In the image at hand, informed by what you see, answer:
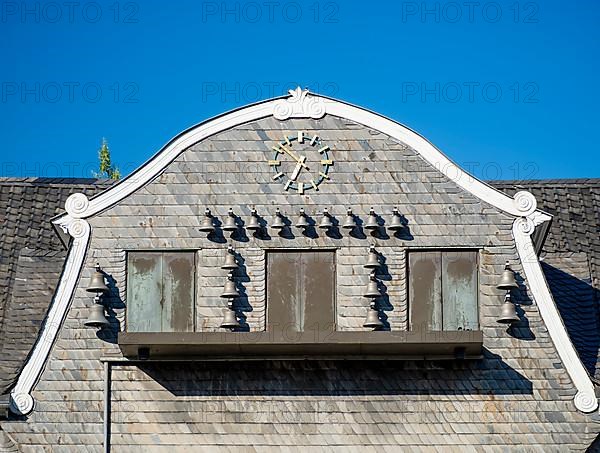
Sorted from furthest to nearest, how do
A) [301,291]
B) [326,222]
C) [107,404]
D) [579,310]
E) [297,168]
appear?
[579,310]
[297,168]
[326,222]
[301,291]
[107,404]

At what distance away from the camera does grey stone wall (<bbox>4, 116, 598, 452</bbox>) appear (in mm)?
26594

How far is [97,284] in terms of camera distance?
88.4ft

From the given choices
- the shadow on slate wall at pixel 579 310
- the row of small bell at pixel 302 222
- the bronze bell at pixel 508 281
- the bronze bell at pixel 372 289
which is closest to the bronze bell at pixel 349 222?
the row of small bell at pixel 302 222

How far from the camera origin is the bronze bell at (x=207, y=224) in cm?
2730

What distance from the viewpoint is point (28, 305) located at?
28.9 m

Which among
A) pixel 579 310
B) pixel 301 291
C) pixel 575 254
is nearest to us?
pixel 301 291

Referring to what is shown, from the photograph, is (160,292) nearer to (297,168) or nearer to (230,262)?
(230,262)

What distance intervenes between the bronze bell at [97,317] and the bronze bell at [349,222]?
15.9 feet

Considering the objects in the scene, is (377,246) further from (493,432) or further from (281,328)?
(493,432)

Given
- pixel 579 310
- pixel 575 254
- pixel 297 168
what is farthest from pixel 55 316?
pixel 575 254

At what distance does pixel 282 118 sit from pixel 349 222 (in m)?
2.45

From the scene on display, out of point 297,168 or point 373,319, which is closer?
point 373,319

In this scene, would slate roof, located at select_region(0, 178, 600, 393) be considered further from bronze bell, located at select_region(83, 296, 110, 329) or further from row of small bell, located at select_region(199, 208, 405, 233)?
row of small bell, located at select_region(199, 208, 405, 233)

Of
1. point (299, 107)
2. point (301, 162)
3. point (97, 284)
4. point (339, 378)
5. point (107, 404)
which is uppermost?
point (299, 107)
